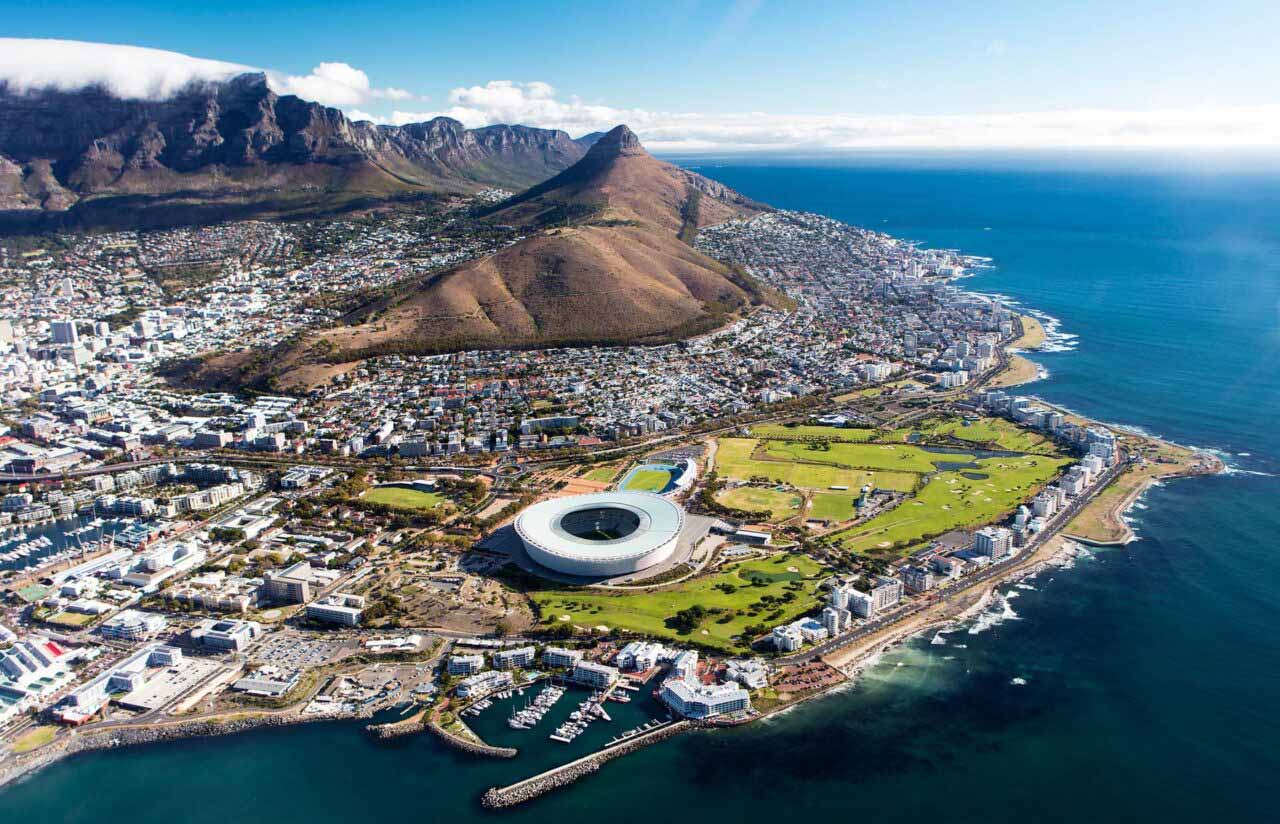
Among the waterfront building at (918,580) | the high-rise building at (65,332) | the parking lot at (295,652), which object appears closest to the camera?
the parking lot at (295,652)

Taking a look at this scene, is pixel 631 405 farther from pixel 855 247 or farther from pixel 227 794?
pixel 855 247

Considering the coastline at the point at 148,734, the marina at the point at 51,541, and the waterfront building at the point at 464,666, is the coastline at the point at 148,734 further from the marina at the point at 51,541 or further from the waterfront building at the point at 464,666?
the marina at the point at 51,541

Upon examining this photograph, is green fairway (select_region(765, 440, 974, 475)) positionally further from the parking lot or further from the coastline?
the coastline

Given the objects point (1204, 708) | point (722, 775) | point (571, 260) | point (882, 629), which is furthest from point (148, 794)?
point (571, 260)

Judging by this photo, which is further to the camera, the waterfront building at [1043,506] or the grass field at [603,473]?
the grass field at [603,473]

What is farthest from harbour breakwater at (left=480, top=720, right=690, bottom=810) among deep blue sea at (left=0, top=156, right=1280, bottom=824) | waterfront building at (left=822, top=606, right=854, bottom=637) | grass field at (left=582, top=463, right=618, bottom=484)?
grass field at (left=582, top=463, right=618, bottom=484)

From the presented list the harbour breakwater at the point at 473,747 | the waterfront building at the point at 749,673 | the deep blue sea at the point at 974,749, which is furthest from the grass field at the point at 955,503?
the harbour breakwater at the point at 473,747
